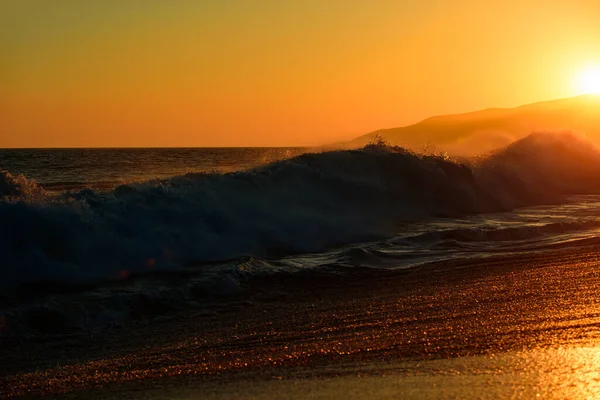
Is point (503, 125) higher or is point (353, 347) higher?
point (503, 125)

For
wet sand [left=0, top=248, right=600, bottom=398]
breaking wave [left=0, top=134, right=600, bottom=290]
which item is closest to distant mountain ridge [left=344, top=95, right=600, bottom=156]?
breaking wave [left=0, top=134, right=600, bottom=290]

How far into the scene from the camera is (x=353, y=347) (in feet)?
18.0

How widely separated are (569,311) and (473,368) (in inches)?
82.4

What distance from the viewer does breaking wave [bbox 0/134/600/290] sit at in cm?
981

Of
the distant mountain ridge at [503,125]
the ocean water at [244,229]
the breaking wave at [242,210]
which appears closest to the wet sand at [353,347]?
the ocean water at [244,229]

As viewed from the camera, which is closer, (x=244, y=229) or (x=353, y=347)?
(x=353, y=347)

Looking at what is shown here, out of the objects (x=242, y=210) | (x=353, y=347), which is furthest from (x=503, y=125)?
(x=353, y=347)

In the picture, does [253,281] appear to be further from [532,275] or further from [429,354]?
[429,354]

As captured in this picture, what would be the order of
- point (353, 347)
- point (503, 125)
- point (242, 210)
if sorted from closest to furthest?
point (353, 347) < point (242, 210) < point (503, 125)

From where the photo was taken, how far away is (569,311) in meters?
6.30

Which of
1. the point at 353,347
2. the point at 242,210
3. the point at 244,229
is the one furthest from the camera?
the point at 242,210

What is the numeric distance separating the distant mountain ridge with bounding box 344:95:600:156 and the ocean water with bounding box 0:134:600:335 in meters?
14.9

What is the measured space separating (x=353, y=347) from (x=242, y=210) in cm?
762

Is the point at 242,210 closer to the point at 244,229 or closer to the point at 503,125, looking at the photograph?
the point at 244,229
